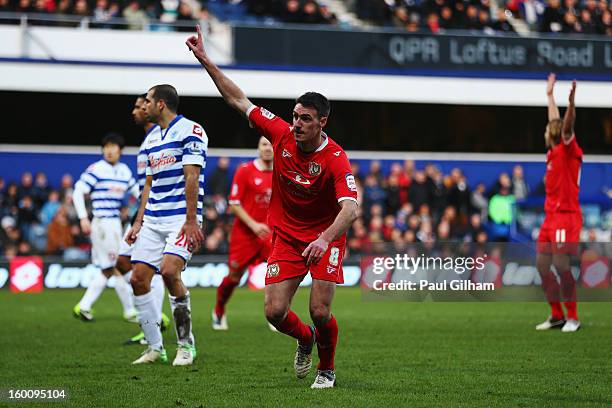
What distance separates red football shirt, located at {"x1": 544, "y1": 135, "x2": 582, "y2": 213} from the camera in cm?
1346

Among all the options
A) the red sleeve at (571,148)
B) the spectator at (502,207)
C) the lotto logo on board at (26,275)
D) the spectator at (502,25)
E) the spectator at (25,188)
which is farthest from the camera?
the spectator at (502,25)

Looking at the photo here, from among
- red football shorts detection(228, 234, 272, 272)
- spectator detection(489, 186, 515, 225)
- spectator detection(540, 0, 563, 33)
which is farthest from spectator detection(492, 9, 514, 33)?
red football shorts detection(228, 234, 272, 272)

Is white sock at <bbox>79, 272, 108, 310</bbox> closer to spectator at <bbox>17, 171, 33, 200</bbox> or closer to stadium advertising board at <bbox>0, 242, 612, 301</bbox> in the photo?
stadium advertising board at <bbox>0, 242, 612, 301</bbox>

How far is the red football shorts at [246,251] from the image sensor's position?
45.5 feet

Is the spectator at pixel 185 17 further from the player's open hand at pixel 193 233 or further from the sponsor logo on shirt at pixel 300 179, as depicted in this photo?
the sponsor logo on shirt at pixel 300 179

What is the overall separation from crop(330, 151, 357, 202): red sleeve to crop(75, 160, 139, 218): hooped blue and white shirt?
7.27 m

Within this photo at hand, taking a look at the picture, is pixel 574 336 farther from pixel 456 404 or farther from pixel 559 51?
pixel 559 51

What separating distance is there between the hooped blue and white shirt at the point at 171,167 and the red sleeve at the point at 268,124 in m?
1.37

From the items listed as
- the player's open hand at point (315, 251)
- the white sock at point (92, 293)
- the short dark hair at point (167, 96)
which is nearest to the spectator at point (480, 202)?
the white sock at point (92, 293)

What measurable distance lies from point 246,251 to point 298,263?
5.60 metres

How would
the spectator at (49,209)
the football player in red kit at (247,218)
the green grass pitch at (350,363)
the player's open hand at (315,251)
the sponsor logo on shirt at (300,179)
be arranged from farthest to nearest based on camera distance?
1. the spectator at (49,209)
2. the football player in red kit at (247,218)
3. the sponsor logo on shirt at (300,179)
4. the green grass pitch at (350,363)
5. the player's open hand at (315,251)

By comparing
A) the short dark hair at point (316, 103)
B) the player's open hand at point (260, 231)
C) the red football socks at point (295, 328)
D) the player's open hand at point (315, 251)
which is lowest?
the red football socks at point (295, 328)

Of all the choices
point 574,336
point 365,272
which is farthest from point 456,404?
point 365,272

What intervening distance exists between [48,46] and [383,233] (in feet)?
32.9
